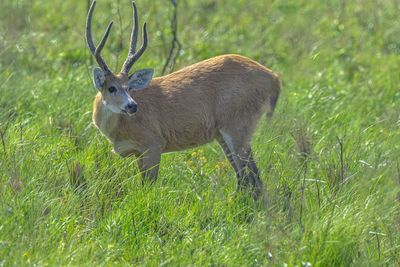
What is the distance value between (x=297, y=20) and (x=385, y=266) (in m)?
7.43

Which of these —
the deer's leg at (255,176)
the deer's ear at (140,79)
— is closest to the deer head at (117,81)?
the deer's ear at (140,79)

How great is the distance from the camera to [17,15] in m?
12.2

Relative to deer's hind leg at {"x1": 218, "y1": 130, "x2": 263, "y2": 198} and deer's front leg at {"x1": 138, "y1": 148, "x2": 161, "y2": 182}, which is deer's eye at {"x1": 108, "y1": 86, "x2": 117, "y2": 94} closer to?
deer's front leg at {"x1": 138, "y1": 148, "x2": 161, "y2": 182}

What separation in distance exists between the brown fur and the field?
0.68 ft

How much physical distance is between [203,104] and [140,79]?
611 millimetres

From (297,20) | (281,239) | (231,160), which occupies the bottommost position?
(297,20)

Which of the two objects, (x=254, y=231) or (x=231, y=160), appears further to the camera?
(x=231, y=160)

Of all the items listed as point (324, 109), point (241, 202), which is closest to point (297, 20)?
point (324, 109)

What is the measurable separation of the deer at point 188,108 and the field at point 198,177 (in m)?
0.16

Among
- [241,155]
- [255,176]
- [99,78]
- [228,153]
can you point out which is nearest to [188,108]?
[228,153]

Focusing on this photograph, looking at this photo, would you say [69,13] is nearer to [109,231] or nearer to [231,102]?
[231,102]

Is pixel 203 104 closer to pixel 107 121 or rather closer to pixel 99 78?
pixel 107 121

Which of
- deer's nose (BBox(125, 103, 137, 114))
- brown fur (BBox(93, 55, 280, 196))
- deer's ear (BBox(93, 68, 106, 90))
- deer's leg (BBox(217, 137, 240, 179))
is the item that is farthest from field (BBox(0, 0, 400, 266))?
deer's ear (BBox(93, 68, 106, 90))

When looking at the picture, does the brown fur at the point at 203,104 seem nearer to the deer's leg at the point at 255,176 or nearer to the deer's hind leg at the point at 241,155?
the deer's hind leg at the point at 241,155
